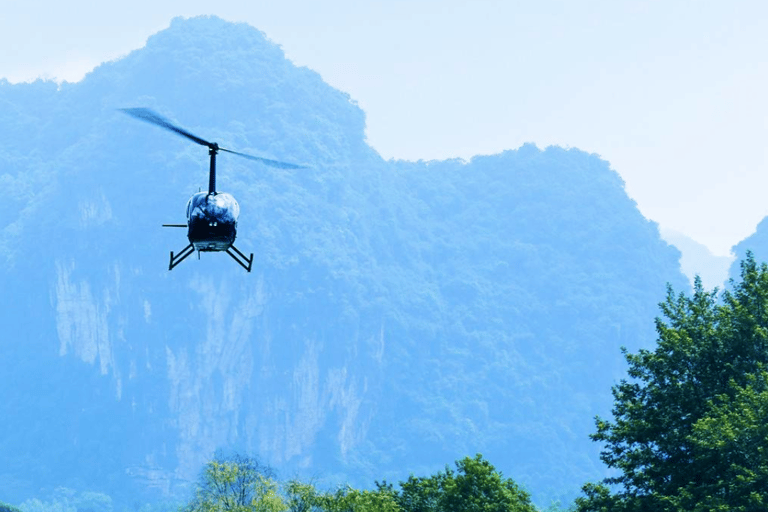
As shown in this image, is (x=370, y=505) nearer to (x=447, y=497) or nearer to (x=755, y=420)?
(x=447, y=497)

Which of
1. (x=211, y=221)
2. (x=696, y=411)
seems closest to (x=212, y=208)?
(x=211, y=221)

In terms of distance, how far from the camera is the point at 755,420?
35531mm

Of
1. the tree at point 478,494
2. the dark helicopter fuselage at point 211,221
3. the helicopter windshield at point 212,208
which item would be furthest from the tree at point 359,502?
the helicopter windshield at point 212,208

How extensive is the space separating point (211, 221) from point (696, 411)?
18440 millimetres

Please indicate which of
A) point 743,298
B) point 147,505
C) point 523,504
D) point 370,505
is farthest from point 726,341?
point 147,505

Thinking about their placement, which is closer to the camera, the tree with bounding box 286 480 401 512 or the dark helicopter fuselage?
the dark helicopter fuselage

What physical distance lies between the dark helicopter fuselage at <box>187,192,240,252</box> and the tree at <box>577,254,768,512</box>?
15677 millimetres

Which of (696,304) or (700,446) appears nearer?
(700,446)

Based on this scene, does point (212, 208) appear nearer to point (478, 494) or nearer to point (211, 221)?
point (211, 221)

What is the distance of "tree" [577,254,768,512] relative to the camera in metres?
35.8

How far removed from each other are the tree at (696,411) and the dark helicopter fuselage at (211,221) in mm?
15677

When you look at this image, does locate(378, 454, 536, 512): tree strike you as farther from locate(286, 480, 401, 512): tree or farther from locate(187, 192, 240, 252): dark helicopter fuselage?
locate(187, 192, 240, 252): dark helicopter fuselage

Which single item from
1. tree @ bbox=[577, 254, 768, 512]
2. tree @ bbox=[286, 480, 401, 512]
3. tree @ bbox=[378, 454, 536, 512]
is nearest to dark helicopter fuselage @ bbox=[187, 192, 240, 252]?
tree @ bbox=[577, 254, 768, 512]

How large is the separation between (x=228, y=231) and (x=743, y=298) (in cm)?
1965
